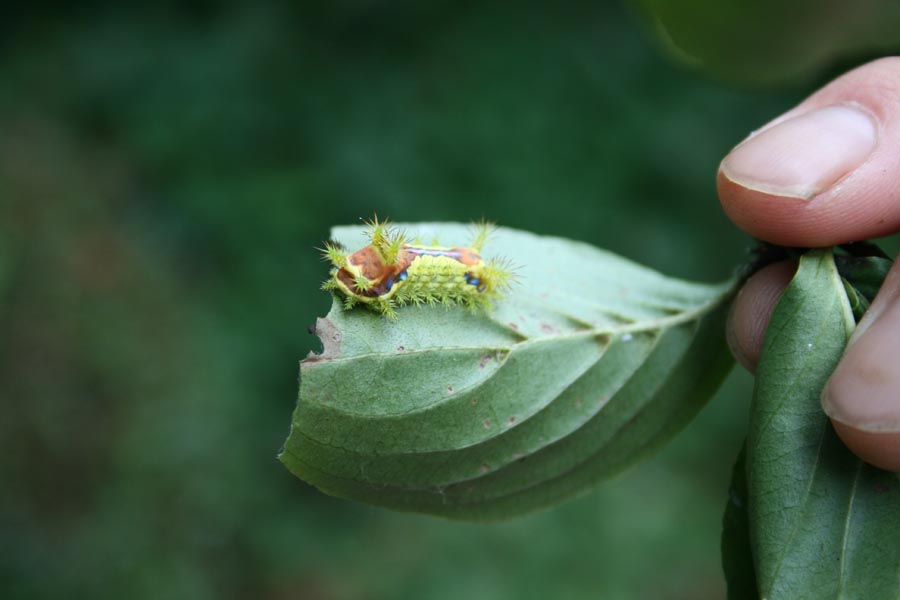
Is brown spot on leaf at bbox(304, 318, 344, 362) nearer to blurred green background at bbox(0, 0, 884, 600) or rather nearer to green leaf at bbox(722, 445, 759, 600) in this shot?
green leaf at bbox(722, 445, 759, 600)

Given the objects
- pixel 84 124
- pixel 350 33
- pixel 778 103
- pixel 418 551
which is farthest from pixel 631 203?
pixel 84 124

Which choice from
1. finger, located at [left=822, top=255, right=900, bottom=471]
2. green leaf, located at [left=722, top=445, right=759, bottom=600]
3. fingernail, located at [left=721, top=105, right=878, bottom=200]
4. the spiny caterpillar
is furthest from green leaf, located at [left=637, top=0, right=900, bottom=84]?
green leaf, located at [left=722, top=445, right=759, bottom=600]

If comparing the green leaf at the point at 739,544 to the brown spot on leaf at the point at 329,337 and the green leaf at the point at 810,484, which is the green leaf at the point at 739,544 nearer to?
the green leaf at the point at 810,484

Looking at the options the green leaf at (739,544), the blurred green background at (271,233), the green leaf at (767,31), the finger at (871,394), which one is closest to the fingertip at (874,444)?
the finger at (871,394)

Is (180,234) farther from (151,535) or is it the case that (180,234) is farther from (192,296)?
(151,535)

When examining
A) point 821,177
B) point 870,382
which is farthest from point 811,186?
point 870,382

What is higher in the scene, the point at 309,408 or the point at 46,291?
the point at 309,408

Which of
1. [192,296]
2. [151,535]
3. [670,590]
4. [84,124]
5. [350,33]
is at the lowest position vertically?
[670,590]
